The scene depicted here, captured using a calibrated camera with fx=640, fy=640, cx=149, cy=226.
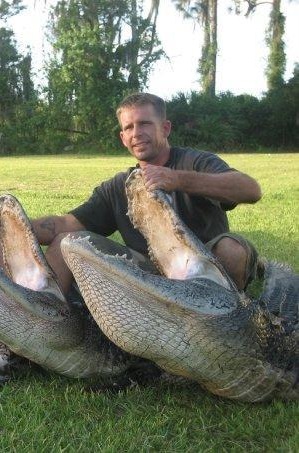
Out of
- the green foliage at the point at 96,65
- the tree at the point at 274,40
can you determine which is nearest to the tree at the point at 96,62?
the green foliage at the point at 96,65

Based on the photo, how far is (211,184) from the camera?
10.2ft

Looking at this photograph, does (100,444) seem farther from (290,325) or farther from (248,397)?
(290,325)

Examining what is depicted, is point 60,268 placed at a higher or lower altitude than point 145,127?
lower

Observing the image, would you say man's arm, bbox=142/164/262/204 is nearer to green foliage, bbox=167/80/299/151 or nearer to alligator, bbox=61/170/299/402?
alligator, bbox=61/170/299/402

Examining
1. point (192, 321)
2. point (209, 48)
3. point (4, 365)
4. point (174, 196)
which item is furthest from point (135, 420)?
point (209, 48)

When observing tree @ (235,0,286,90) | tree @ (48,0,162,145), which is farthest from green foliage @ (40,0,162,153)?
tree @ (235,0,286,90)

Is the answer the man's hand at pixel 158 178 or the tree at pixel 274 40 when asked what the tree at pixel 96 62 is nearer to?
the tree at pixel 274 40

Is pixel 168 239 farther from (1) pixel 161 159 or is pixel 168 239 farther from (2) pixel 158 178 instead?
(1) pixel 161 159

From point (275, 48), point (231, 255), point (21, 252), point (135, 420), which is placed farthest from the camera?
point (275, 48)

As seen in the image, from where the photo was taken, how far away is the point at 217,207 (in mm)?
3549

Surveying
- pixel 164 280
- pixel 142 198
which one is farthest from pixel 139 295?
pixel 142 198

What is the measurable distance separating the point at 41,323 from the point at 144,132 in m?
1.43

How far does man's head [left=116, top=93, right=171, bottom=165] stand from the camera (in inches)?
140

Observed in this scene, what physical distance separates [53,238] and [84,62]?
103 feet
